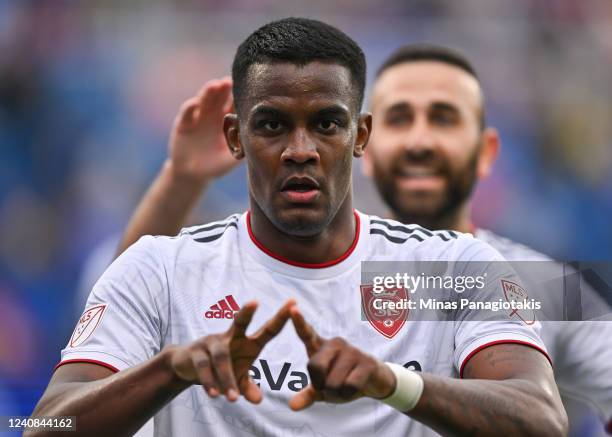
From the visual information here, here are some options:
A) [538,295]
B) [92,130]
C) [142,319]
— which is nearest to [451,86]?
[538,295]

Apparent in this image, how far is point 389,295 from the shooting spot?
3123 millimetres

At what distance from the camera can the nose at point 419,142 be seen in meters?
5.31

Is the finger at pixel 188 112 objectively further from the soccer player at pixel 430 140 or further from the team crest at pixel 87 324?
the team crest at pixel 87 324

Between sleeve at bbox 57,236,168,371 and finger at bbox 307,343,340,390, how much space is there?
0.84m

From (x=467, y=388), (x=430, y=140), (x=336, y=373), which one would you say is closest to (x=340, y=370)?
(x=336, y=373)

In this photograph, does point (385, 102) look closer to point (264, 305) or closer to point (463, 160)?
point (463, 160)

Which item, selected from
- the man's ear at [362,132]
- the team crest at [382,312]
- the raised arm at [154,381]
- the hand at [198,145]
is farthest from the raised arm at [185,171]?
the raised arm at [154,381]

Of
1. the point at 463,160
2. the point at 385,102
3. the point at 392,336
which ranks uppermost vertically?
the point at 385,102

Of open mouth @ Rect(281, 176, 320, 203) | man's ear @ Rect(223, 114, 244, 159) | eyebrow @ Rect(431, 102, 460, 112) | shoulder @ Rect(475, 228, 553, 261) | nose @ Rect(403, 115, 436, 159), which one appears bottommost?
shoulder @ Rect(475, 228, 553, 261)

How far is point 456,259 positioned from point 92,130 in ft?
18.7

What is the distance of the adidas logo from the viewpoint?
3.04 metres

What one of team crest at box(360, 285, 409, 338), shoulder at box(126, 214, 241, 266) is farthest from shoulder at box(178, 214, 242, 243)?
team crest at box(360, 285, 409, 338)

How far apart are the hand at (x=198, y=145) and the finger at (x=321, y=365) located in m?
2.51

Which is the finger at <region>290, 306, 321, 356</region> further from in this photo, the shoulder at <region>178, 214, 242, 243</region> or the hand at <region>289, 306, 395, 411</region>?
the shoulder at <region>178, 214, 242, 243</region>
